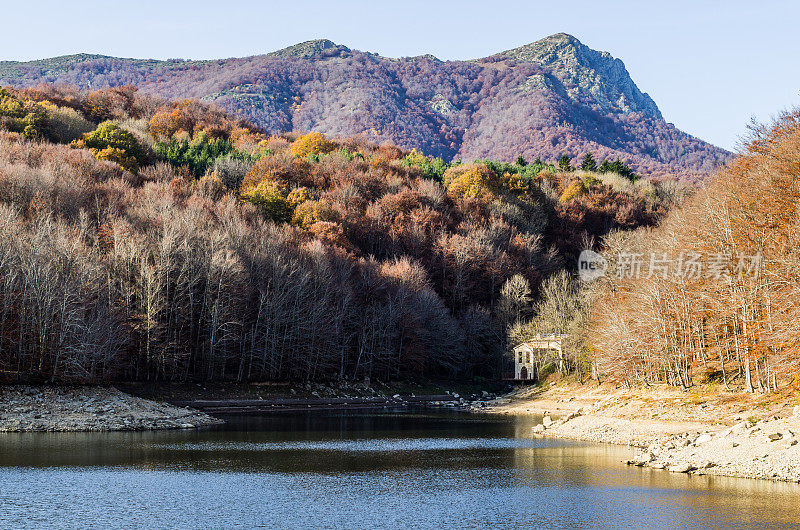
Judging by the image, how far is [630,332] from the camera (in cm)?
5541

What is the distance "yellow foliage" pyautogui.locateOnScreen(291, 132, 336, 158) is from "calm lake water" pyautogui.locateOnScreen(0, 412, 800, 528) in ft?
293

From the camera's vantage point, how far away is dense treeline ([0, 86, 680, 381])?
5616 cm

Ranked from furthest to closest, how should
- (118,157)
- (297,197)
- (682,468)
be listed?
(118,157) → (297,197) → (682,468)

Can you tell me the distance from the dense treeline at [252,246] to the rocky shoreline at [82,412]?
175 centimetres

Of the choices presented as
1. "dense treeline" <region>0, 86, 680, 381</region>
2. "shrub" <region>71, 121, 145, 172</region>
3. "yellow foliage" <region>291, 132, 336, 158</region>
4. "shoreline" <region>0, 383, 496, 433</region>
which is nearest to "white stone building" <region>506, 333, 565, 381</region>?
"dense treeline" <region>0, 86, 680, 381</region>

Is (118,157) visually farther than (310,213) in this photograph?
Yes

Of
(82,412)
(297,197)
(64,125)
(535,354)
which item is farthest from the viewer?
(64,125)

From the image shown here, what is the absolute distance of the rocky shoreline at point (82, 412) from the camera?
46.7m

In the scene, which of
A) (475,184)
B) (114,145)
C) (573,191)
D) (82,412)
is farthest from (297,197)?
(82,412)

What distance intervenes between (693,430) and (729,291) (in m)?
8.76

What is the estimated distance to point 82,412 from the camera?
4931cm

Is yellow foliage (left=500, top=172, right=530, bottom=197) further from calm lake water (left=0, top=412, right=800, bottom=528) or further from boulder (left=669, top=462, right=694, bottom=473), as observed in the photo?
boulder (left=669, top=462, right=694, bottom=473)

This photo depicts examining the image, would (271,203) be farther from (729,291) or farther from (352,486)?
(352,486)

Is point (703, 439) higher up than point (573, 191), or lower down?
lower down
